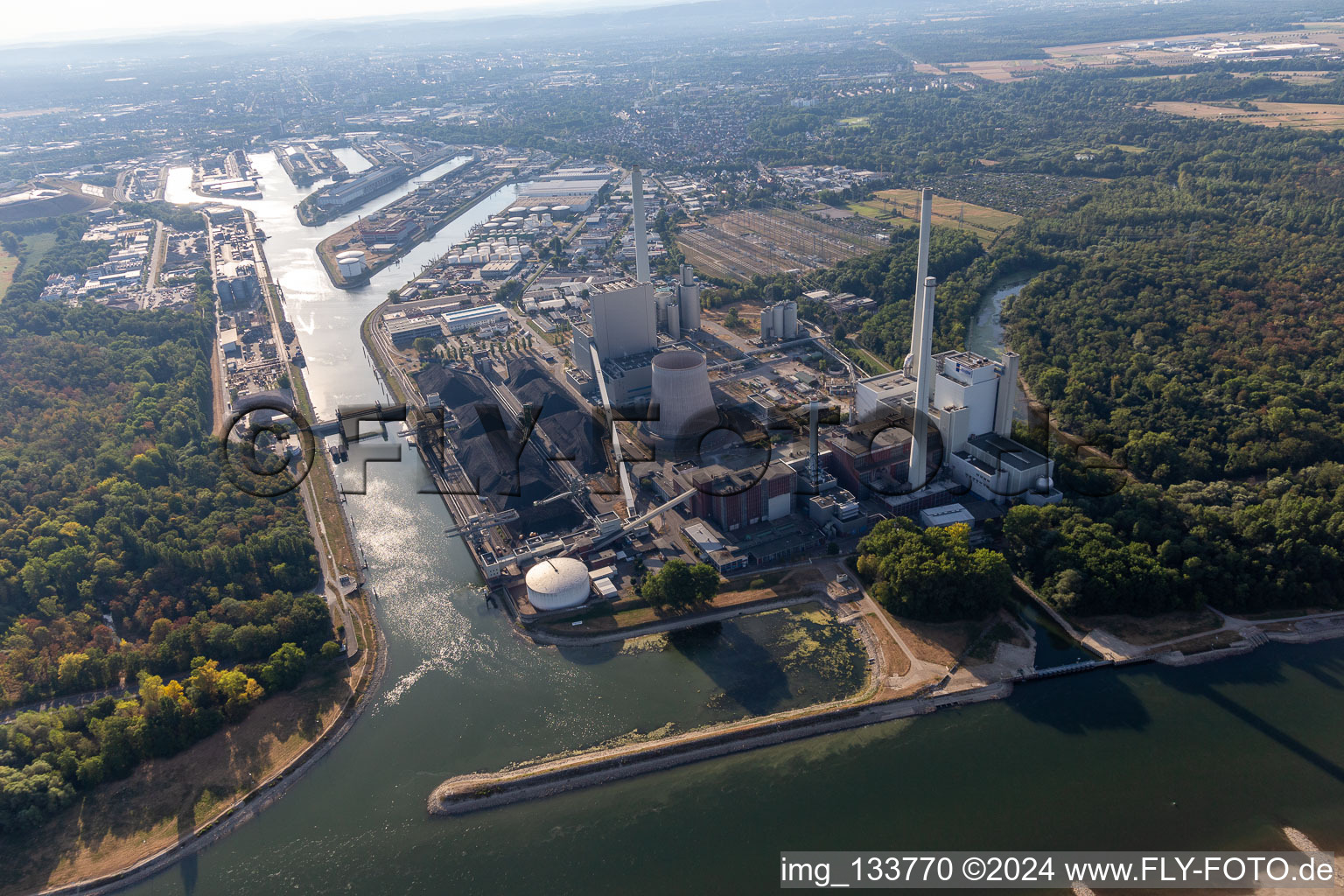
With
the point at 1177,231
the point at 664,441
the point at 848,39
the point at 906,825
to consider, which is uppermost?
the point at 848,39

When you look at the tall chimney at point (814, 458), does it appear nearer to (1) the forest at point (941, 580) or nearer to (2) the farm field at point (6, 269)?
(1) the forest at point (941, 580)

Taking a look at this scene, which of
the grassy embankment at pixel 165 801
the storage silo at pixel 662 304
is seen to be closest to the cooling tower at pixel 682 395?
the storage silo at pixel 662 304

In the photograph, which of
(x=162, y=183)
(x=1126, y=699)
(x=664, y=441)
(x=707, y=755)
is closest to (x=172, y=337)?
(x=664, y=441)

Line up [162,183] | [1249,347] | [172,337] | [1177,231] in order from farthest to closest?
[162,183] < [1177,231] < [172,337] < [1249,347]

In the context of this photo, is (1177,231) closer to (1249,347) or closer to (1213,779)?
(1249,347)

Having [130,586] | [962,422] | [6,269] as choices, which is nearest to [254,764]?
[130,586]

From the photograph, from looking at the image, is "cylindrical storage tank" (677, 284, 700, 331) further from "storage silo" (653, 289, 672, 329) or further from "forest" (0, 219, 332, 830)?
→ "forest" (0, 219, 332, 830)
